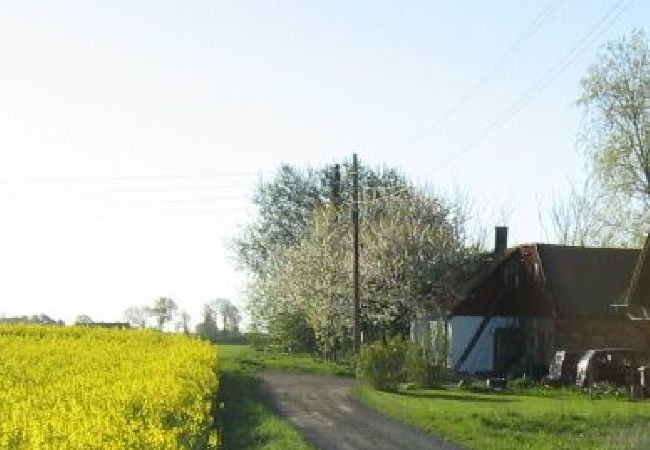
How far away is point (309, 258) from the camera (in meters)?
68.5

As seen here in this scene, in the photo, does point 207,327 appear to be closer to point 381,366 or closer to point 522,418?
point 381,366

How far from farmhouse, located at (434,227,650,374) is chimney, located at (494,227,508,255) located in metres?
5.27

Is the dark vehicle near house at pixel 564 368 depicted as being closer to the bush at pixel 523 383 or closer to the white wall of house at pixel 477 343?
the bush at pixel 523 383

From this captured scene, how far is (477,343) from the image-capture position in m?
54.2

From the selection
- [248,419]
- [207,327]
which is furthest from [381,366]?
[207,327]

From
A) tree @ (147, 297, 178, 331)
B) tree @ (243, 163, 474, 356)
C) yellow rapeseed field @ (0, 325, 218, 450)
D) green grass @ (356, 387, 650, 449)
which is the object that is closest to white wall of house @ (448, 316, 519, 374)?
tree @ (243, 163, 474, 356)

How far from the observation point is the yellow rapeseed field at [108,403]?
42.5 ft

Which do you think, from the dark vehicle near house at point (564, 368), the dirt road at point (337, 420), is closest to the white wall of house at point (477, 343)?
the dark vehicle near house at point (564, 368)

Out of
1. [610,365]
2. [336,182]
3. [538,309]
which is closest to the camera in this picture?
[610,365]

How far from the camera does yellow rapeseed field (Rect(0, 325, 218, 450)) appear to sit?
12969mm

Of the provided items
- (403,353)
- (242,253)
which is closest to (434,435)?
(403,353)

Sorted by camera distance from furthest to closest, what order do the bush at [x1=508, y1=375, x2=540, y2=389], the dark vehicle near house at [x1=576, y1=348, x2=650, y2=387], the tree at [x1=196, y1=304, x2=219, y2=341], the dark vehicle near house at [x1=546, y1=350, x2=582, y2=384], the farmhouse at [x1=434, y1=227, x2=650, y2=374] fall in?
the tree at [x1=196, y1=304, x2=219, y2=341] < the farmhouse at [x1=434, y1=227, x2=650, y2=374] < the dark vehicle near house at [x1=546, y1=350, x2=582, y2=384] < the bush at [x1=508, y1=375, x2=540, y2=389] < the dark vehicle near house at [x1=576, y1=348, x2=650, y2=387]

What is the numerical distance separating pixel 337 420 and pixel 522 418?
16.5 ft

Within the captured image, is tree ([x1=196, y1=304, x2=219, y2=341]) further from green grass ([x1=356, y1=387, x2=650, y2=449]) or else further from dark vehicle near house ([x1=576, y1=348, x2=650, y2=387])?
green grass ([x1=356, y1=387, x2=650, y2=449])
